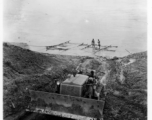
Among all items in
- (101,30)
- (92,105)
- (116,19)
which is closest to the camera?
(92,105)

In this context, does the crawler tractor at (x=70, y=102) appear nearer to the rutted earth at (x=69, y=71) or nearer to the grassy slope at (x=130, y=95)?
the rutted earth at (x=69, y=71)

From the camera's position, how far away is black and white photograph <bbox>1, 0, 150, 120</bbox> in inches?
234

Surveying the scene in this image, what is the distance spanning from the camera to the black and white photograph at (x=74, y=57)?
594 centimetres

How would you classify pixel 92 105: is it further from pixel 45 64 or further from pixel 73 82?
pixel 45 64

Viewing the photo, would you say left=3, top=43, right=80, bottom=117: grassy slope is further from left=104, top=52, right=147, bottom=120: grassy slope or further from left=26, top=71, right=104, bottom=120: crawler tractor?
left=104, top=52, right=147, bottom=120: grassy slope

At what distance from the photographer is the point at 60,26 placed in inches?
330

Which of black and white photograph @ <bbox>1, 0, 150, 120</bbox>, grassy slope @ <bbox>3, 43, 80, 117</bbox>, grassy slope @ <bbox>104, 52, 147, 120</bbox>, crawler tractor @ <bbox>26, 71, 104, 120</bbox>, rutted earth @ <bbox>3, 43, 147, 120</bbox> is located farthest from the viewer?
grassy slope @ <bbox>3, 43, 80, 117</bbox>

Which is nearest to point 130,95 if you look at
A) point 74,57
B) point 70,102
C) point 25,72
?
point 70,102

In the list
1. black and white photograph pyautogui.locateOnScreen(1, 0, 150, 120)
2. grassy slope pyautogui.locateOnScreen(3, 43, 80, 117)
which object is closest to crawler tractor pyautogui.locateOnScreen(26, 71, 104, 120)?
black and white photograph pyautogui.locateOnScreen(1, 0, 150, 120)

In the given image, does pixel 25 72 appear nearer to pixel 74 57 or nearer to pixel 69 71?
pixel 69 71

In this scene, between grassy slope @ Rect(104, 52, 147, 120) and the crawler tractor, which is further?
grassy slope @ Rect(104, 52, 147, 120)

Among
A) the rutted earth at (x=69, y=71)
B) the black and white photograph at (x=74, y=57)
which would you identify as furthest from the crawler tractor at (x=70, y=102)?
the rutted earth at (x=69, y=71)
